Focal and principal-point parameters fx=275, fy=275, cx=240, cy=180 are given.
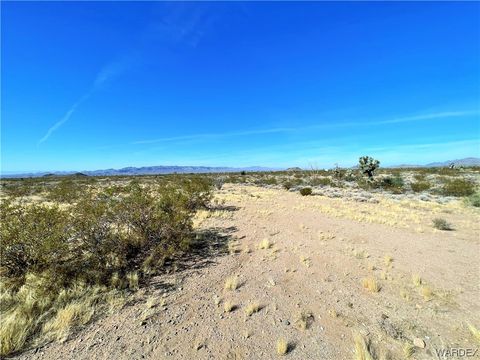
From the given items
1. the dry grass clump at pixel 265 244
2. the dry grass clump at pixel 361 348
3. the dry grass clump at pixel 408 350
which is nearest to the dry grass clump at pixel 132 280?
the dry grass clump at pixel 265 244

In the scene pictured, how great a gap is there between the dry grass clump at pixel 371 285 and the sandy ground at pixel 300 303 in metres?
0.15

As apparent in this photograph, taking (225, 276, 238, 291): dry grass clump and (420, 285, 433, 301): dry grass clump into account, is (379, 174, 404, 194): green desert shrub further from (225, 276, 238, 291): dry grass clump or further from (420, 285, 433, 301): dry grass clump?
(225, 276, 238, 291): dry grass clump

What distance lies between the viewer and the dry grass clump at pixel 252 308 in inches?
198

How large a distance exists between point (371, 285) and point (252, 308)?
2.81 metres

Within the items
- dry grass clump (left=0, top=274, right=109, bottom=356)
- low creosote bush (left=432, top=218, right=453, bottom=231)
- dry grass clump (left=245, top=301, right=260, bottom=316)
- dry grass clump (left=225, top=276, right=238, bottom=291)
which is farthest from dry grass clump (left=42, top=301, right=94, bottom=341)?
low creosote bush (left=432, top=218, right=453, bottom=231)

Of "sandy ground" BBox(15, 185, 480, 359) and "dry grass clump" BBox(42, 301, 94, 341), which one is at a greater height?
"dry grass clump" BBox(42, 301, 94, 341)

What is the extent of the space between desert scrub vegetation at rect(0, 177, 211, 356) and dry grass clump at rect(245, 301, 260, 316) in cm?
248

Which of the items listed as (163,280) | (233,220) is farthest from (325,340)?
(233,220)

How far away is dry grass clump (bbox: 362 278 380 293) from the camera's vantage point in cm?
598

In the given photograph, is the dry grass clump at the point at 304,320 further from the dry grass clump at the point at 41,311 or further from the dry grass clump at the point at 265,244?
the dry grass clump at the point at 265,244

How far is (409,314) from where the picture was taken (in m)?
5.07

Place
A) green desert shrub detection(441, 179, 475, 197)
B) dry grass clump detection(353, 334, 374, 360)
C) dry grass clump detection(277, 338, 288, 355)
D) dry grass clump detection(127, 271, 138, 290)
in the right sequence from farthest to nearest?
1. green desert shrub detection(441, 179, 475, 197)
2. dry grass clump detection(127, 271, 138, 290)
3. dry grass clump detection(277, 338, 288, 355)
4. dry grass clump detection(353, 334, 374, 360)

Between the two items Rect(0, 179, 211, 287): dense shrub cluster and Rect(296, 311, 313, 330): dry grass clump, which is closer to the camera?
Rect(296, 311, 313, 330): dry grass clump

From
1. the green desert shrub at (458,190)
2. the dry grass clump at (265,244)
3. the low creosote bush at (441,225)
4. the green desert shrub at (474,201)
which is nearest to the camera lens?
the dry grass clump at (265,244)
